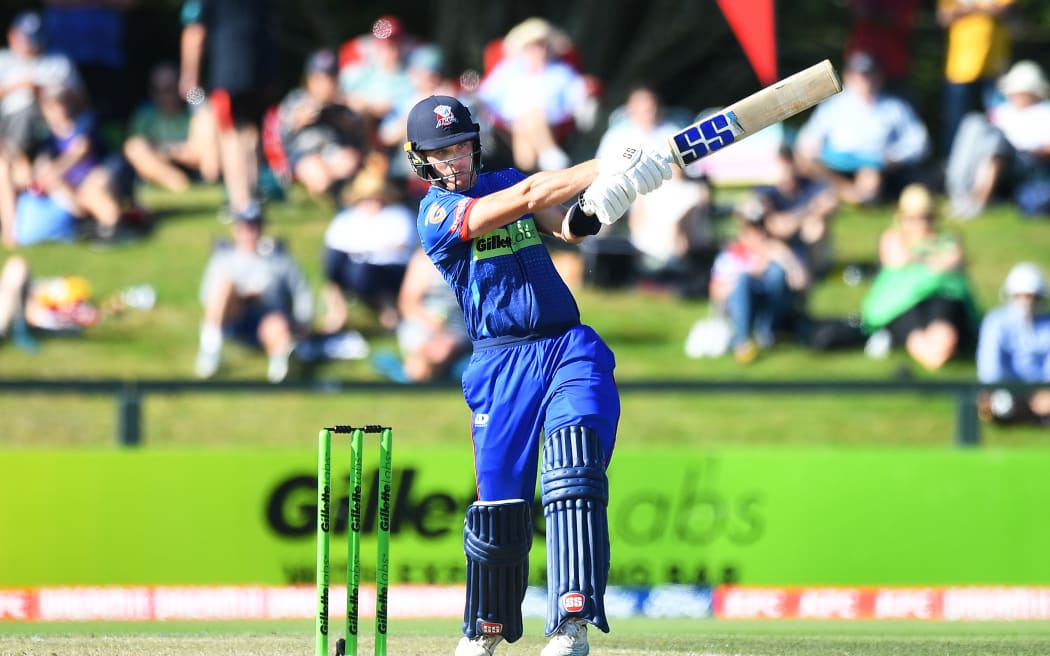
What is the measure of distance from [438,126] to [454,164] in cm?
17

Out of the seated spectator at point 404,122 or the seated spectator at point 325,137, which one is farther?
the seated spectator at point 325,137

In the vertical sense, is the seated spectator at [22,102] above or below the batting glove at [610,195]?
above

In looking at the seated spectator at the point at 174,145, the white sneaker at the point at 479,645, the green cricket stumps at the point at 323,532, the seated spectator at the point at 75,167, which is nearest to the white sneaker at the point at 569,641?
the white sneaker at the point at 479,645

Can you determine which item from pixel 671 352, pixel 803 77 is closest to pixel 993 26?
pixel 671 352

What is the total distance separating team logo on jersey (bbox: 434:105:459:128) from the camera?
598cm

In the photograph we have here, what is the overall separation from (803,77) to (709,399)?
21.7 feet

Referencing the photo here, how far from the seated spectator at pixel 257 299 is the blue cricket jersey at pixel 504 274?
234 inches

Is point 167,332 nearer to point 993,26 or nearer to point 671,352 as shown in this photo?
point 671,352

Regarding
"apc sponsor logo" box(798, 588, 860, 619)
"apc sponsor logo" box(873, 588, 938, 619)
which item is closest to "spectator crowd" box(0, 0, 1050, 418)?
"apc sponsor logo" box(873, 588, 938, 619)

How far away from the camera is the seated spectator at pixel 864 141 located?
1423 cm

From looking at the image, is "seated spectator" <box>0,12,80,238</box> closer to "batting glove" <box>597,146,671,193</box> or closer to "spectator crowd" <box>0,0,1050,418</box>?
"spectator crowd" <box>0,0,1050,418</box>

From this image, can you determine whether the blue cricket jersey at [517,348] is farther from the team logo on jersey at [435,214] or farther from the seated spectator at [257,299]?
the seated spectator at [257,299]

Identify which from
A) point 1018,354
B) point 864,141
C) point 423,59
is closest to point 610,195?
point 1018,354

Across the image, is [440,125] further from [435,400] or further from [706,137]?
[435,400]
